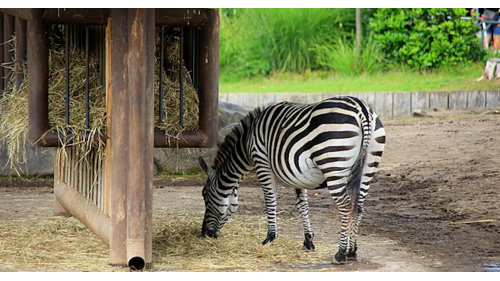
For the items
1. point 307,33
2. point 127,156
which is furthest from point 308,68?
point 127,156

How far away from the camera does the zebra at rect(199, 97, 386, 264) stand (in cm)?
640

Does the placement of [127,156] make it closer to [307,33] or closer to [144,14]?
[144,14]

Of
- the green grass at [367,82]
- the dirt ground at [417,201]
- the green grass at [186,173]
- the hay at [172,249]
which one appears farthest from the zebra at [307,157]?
the green grass at [367,82]

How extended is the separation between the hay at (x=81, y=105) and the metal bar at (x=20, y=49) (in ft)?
0.40

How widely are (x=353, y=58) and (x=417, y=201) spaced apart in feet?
27.2

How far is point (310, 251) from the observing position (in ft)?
23.2

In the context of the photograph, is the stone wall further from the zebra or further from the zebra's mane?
the zebra

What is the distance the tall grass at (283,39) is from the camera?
717 inches

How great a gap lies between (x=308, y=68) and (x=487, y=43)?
160 inches

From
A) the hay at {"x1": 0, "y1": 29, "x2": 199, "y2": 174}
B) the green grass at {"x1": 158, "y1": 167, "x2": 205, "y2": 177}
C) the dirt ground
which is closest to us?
the hay at {"x1": 0, "y1": 29, "x2": 199, "y2": 174}

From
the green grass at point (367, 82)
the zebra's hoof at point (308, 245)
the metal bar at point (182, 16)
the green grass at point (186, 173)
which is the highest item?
the metal bar at point (182, 16)

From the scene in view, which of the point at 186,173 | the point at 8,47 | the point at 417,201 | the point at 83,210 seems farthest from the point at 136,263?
the point at 186,173

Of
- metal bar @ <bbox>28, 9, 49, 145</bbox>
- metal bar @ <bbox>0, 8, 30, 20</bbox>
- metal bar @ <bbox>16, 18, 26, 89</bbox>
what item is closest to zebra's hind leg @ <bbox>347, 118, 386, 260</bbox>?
metal bar @ <bbox>28, 9, 49, 145</bbox>

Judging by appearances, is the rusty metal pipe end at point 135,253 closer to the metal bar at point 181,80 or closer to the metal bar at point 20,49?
the metal bar at point 181,80
